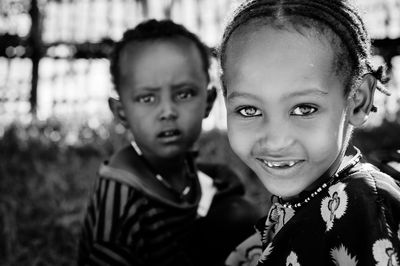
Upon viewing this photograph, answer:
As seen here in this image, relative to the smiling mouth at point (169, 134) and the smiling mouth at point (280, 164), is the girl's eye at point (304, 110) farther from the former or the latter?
the smiling mouth at point (169, 134)

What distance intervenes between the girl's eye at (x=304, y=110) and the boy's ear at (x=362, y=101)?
13 cm

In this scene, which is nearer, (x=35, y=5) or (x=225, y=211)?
(x=225, y=211)

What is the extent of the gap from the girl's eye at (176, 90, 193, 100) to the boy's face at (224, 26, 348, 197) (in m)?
0.98

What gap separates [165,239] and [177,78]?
689 millimetres

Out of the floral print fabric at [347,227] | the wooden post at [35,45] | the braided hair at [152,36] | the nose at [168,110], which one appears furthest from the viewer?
the wooden post at [35,45]

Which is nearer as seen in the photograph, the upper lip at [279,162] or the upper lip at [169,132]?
the upper lip at [279,162]

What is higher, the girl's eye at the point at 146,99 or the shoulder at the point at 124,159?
the girl's eye at the point at 146,99

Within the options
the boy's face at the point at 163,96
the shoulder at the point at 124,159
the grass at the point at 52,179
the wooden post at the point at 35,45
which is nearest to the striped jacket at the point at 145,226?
the shoulder at the point at 124,159

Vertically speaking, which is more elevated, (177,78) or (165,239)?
(177,78)

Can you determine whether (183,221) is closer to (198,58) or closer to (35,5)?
(198,58)

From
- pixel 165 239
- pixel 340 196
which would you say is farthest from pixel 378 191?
pixel 165 239

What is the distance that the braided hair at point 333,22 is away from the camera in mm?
1380

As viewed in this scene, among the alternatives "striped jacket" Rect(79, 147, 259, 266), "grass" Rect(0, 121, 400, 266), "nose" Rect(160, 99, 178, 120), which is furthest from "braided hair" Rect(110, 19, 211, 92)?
"grass" Rect(0, 121, 400, 266)

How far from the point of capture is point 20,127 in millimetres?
4219
